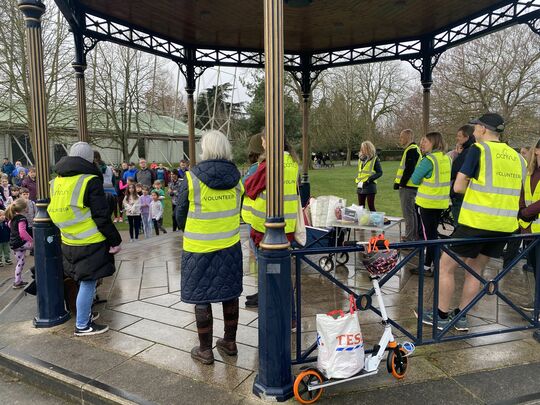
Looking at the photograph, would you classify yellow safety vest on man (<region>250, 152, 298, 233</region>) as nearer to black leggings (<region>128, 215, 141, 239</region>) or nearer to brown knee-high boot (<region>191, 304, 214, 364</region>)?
brown knee-high boot (<region>191, 304, 214, 364</region>)

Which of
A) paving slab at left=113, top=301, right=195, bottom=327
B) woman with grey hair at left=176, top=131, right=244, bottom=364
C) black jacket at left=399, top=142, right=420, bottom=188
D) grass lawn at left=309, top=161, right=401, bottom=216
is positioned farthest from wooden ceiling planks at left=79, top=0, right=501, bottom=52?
grass lawn at left=309, top=161, right=401, bottom=216

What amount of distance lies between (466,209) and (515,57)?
21021 millimetres

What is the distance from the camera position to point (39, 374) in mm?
3293

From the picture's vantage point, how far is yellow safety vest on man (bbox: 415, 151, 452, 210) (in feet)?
17.4

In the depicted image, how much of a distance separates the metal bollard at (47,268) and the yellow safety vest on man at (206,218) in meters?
1.72

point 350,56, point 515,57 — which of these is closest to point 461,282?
point 350,56

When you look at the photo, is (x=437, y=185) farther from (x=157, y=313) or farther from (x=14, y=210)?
(x=14, y=210)

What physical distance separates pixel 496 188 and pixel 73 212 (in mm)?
3651

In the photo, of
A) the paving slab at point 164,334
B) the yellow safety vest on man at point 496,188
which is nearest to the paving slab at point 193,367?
the paving slab at point 164,334

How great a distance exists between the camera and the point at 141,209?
982 cm

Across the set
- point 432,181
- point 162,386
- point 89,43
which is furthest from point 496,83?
point 162,386

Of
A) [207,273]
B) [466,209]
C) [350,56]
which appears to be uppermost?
[350,56]

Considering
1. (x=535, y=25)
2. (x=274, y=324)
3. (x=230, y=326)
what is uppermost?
(x=535, y=25)

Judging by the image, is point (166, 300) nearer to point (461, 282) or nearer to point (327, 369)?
point (327, 369)
